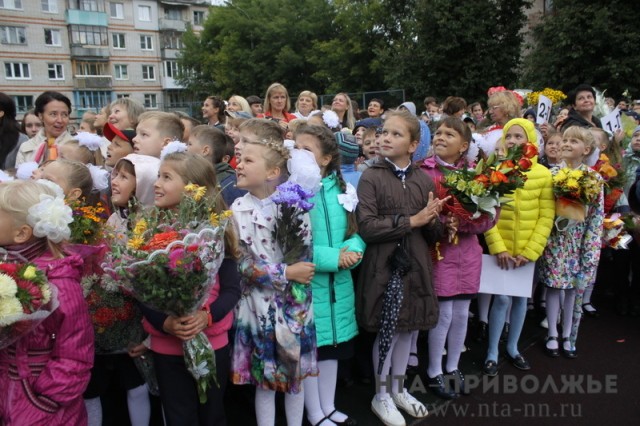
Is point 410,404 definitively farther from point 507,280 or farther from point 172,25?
point 172,25

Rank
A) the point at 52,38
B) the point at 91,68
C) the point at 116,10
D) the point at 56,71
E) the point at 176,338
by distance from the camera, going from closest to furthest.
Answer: the point at 176,338
the point at 52,38
the point at 56,71
the point at 91,68
the point at 116,10

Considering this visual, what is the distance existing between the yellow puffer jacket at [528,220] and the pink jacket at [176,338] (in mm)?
2431

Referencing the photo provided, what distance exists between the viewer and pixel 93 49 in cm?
4753

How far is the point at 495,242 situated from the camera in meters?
4.08

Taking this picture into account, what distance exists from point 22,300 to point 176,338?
815 mm

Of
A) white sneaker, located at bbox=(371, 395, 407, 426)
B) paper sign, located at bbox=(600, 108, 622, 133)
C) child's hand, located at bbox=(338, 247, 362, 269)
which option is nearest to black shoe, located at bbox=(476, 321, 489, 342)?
white sneaker, located at bbox=(371, 395, 407, 426)

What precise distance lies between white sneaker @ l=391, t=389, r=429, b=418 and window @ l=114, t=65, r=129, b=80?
2092 inches

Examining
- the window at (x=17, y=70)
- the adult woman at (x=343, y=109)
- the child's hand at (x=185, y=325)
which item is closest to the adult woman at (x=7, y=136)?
the child's hand at (x=185, y=325)

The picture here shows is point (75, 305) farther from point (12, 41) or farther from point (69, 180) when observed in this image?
point (12, 41)

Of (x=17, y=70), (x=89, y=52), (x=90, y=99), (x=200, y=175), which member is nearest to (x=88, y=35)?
(x=89, y=52)

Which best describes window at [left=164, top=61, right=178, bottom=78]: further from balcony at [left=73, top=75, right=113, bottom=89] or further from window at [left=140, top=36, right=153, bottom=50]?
balcony at [left=73, top=75, right=113, bottom=89]

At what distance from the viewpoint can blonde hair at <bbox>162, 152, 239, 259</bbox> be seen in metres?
2.68

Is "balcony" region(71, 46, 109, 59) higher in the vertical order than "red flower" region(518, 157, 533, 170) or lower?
higher

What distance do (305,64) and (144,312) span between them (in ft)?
128
